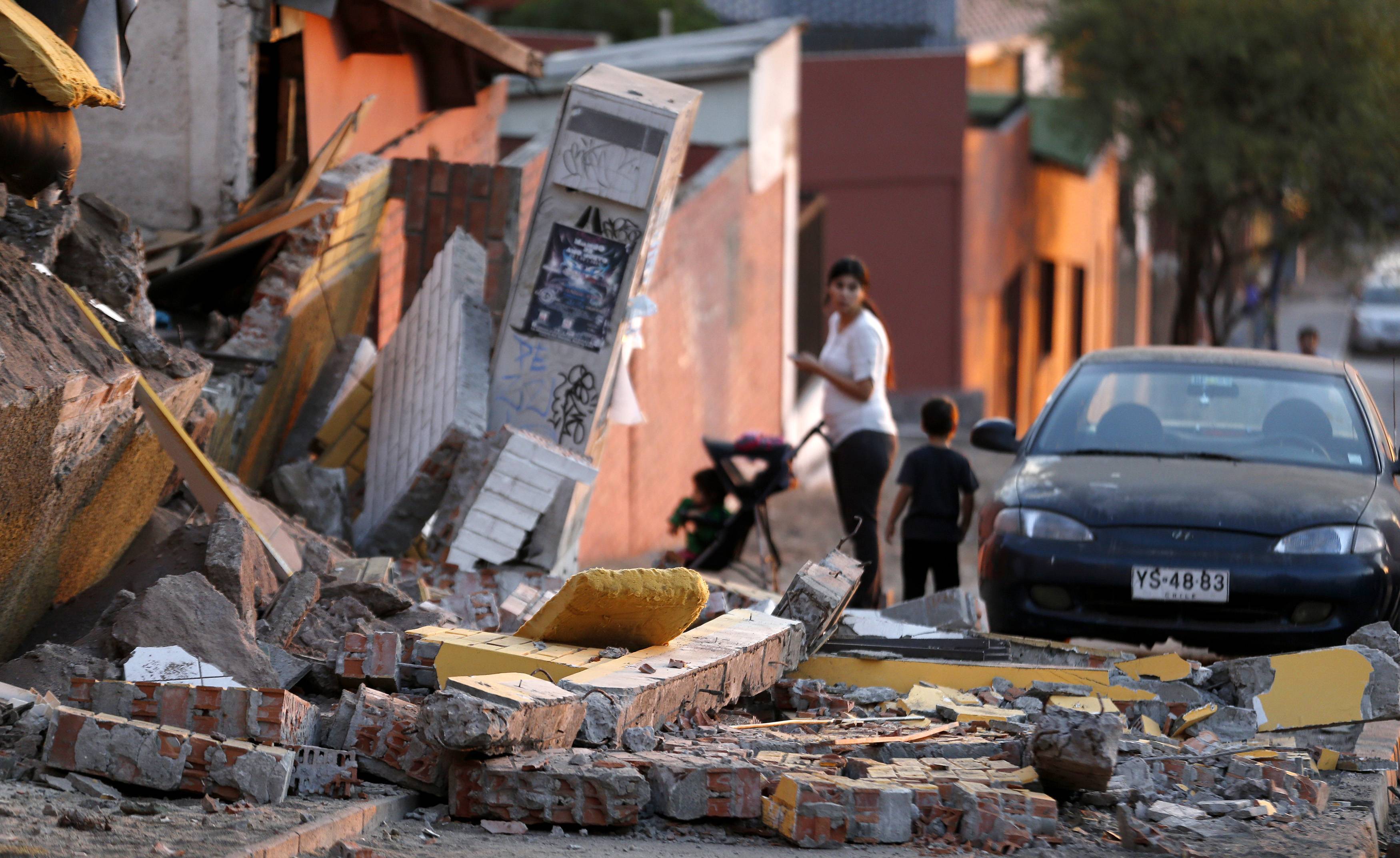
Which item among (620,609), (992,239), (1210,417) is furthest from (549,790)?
(992,239)

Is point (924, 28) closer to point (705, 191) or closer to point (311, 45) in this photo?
point (705, 191)

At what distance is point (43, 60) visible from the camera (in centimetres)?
425

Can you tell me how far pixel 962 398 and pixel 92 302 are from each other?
12.8m

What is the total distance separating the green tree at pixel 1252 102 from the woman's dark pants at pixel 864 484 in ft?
47.3

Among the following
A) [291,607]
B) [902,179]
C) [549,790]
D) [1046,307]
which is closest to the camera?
[549,790]

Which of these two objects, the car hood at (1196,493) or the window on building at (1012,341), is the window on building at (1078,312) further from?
the car hood at (1196,493)

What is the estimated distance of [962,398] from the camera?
1720cm

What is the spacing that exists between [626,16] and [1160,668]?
2022cm

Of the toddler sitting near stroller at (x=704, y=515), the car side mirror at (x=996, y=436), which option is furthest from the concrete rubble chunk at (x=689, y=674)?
the toddler sitting near stroller at (x=704, y=515)

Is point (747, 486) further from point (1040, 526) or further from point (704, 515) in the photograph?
point (1040, 526)

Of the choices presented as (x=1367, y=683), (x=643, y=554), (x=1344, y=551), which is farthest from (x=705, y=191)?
(x=1367, y=683)

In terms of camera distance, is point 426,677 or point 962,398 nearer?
point 426,677

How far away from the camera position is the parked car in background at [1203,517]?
586cm

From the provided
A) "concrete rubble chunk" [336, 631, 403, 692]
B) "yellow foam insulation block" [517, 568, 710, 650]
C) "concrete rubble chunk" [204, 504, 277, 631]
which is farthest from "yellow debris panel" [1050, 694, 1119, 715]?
"concrete rubble chunk" [204, 504, 277, 631]
